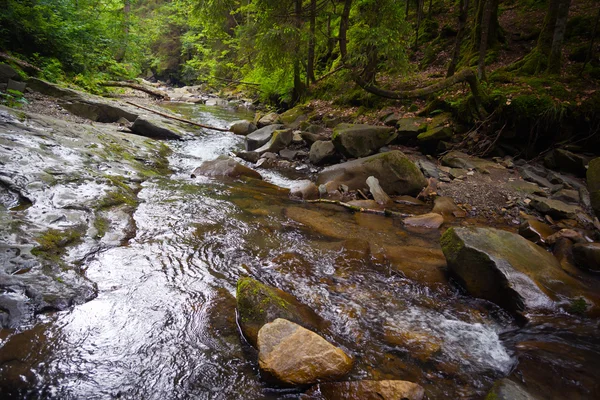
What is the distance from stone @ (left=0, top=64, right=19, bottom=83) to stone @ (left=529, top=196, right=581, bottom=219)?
14630 millimetres

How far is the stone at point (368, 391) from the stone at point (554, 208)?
5.34 m

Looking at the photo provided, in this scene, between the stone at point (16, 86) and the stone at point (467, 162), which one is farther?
the stone at point (16, 86)

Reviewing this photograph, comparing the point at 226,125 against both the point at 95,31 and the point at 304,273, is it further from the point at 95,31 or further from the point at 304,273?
the point at 304,273

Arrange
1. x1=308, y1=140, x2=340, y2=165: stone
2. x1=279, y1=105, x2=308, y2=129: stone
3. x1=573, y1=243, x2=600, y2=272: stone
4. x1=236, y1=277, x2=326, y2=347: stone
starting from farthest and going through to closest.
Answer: x1=279, y1=105, x2=308, y2=129: stone < x1=308, y1=140, x2=340, y2=165: stone < x1=573, y1=243, x2=600, y2=272: stone < x1=236, y1=277, x2=326, y2=347: stone

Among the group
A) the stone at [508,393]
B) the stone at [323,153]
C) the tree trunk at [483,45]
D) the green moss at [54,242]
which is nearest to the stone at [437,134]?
the tree trunk at [483,45]

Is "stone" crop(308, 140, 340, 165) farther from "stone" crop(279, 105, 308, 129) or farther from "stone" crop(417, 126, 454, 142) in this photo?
"stone" crop(279, 105, 308, 129)

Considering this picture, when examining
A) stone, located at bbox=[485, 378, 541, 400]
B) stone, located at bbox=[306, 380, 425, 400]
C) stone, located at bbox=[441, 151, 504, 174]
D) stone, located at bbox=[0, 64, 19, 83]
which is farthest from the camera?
stone, located at bbox=[0, 64, 19, 83]

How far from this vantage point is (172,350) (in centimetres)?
285

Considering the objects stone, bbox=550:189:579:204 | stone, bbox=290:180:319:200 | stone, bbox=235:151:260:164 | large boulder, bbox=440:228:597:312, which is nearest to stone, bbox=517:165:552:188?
stone, bbox=550:189:579:204

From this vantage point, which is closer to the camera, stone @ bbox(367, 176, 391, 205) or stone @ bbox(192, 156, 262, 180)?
stone @ bbox(367, 176, 391, 205)

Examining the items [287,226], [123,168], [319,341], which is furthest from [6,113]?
[319,341]

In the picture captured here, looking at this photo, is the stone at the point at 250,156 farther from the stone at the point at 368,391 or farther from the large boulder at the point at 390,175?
the stone at the point at 368,391

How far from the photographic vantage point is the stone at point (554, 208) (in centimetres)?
589

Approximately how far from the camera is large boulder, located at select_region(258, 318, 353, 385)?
2490 mm
